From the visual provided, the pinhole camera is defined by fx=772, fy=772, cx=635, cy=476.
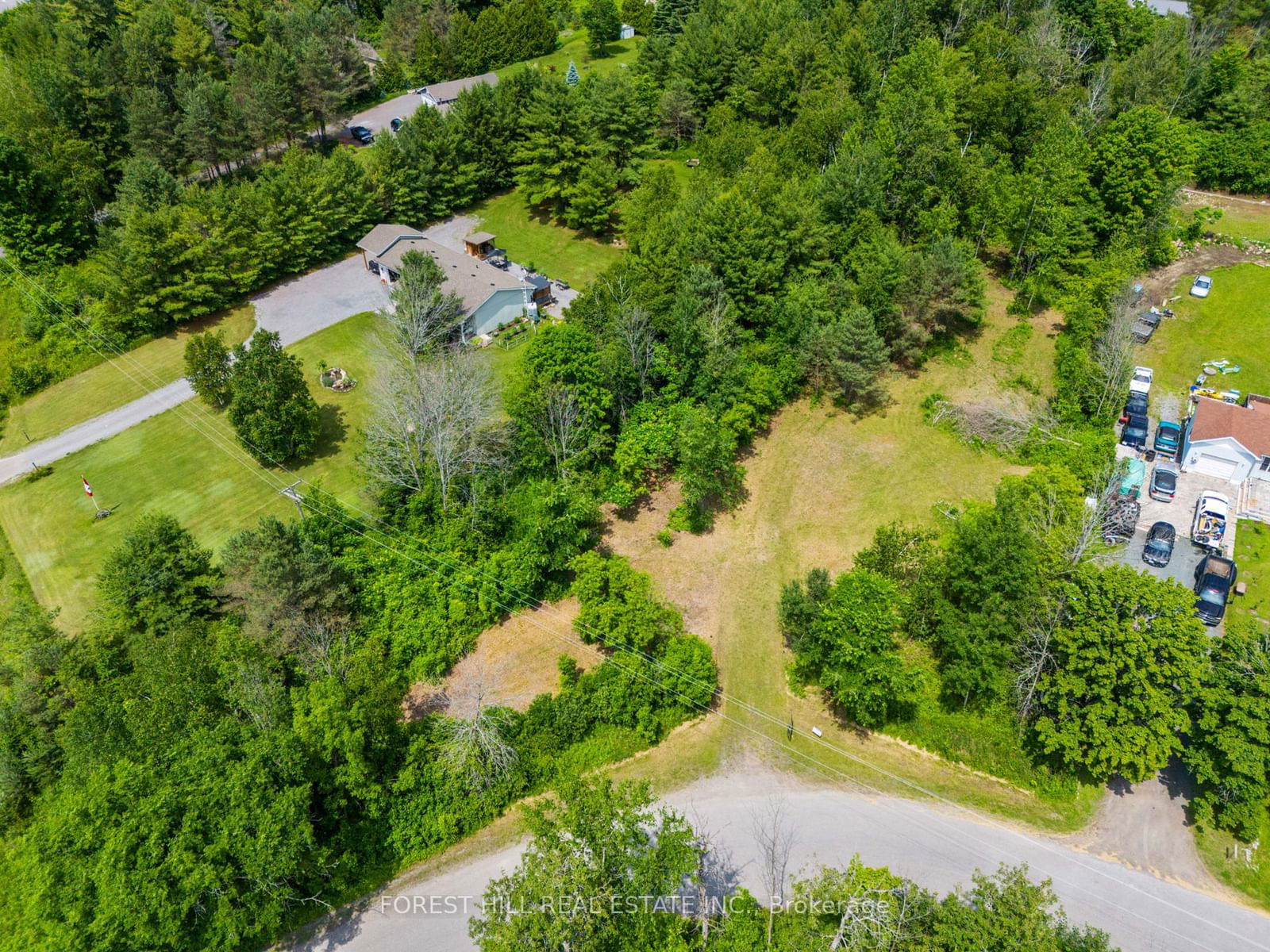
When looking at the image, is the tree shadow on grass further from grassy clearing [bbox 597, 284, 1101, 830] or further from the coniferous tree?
the coniferous tree

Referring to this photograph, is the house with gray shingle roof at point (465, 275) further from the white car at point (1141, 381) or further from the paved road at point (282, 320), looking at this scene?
the white car at point (1141, 381)

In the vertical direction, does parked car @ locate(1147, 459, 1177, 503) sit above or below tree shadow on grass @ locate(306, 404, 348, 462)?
below

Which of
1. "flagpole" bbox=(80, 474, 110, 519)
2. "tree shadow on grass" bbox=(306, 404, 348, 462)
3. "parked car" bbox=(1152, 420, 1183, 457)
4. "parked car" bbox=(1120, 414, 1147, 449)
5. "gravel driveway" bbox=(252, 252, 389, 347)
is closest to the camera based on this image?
"parked car" bbox=(1152, 420, 1183, 457)

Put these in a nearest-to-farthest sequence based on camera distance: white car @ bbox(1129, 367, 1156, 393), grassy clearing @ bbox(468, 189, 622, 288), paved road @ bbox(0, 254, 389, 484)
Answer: white car @ bbox(1129, 367, 1156, 393), paved road @ bbox(0, 254, 389, 484), grassy clearing @ bbox(468, 189, 622, 288)

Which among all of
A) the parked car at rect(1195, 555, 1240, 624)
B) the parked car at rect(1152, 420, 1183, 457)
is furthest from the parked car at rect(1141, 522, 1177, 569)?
the parked car at rect(1152, 420, 1183, 457)

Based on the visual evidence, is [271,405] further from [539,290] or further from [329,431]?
[539,290]

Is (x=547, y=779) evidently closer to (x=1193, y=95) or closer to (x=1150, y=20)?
(x=1193, y=95)

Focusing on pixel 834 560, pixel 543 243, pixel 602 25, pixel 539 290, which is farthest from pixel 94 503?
pixel 602 25

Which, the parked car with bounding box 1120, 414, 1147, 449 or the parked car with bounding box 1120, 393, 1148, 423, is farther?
the parked car with bounding box 1120, 393, 1148, 423

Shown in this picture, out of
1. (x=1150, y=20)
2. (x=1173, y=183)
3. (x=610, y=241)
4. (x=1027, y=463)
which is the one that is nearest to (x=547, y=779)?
(x=1027, y=463)
